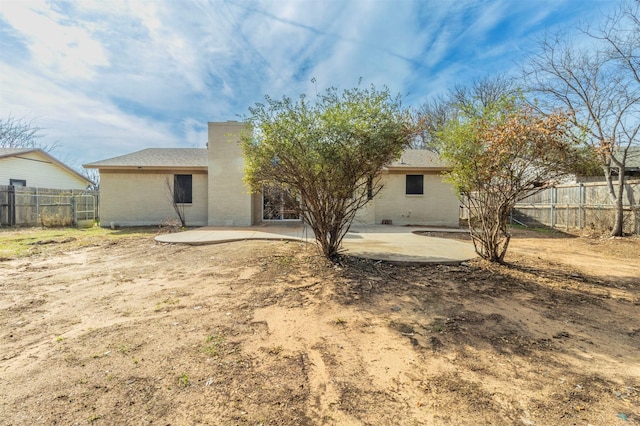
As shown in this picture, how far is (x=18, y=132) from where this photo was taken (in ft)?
87.0

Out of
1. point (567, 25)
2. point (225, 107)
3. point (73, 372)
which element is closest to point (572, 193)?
point (567, 25)

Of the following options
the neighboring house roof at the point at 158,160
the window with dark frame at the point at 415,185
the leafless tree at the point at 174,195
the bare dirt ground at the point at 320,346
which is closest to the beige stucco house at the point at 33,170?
the neighboring house roof at the point at 158,160

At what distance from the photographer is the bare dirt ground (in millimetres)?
2021

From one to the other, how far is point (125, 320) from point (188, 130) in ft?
60.1

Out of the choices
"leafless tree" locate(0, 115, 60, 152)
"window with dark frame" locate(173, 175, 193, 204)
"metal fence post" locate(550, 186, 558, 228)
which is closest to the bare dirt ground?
"window with dark frame" locate(173, 175, 193, 204)

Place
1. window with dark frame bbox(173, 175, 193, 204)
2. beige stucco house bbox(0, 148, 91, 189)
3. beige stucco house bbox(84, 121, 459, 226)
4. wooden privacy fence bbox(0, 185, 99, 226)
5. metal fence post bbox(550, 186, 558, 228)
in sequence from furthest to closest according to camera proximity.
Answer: beige stucco house bbox(0, 148, 91, 189) < metal fence post bbox(550, 186, 558, 228) < wooden privacy fence bbox(0, 185, 99, 226) < window with dark frame bbox(173, 175, 193, 204) < beige stucco house bbox(84, 121, 459, 226)

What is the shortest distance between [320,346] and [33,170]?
24371mm

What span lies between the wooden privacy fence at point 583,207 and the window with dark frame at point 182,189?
50.1 ft

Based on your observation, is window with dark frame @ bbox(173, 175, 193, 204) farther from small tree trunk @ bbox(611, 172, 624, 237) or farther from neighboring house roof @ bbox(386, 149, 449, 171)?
small tree trunk @ bbox(611, 172, 624, 237)

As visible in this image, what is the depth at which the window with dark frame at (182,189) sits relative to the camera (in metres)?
13.1

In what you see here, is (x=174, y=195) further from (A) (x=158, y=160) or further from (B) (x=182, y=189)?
(A) (x=158, y=160)

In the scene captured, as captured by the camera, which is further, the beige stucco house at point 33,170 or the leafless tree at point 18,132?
the leafless tree at point 18,132

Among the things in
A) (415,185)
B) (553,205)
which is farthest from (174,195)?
(553,205)

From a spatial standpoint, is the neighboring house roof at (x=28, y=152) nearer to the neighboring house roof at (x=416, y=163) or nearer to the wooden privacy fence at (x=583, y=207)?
the neighboring house roof at (x=416, y=163)
